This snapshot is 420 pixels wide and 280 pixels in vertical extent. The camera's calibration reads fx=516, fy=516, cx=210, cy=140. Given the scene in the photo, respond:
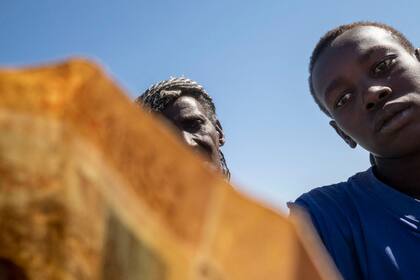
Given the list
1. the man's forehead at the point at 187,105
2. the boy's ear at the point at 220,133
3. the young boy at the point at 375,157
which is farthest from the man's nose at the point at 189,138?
the young boy at the point at 375,157

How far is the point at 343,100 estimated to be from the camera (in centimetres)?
173

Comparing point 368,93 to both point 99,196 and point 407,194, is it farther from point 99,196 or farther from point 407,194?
point 99,196

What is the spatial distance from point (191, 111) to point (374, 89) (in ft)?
2.42

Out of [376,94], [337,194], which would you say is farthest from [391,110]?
[337,194]

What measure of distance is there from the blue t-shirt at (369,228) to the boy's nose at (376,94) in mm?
319

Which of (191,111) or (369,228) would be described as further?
A: (191,111)

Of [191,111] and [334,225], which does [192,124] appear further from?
[334,225]

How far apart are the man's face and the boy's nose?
62cm

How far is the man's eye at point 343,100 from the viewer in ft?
5.59

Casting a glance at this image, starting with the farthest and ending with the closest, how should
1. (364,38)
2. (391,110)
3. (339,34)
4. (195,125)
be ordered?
(195,125) → (339,34) → (364,38) → (391,110)

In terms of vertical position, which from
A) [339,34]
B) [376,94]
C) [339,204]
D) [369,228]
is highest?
[339,34]

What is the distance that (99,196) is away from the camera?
1.22 ft

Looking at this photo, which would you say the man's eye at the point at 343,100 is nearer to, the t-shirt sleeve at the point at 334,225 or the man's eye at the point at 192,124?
the t-shirt sleeve at the point at 334,225

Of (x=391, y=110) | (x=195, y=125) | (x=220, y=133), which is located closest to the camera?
(x=391, y=110)
